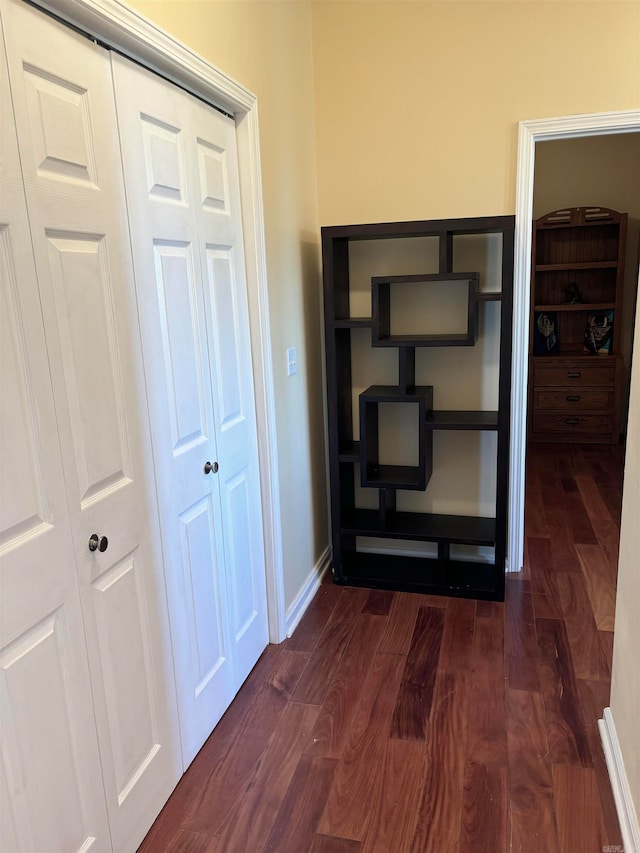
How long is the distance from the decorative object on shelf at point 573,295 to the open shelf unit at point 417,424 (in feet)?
9.40

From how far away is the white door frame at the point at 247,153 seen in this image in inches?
53.6

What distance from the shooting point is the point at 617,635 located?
1.88m

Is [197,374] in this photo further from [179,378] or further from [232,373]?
[232,373]

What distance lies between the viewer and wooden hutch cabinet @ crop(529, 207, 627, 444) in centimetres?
512

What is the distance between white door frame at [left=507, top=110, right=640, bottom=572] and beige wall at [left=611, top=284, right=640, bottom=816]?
1.02 meters

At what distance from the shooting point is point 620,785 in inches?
66.4

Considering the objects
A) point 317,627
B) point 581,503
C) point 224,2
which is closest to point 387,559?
point 317,627

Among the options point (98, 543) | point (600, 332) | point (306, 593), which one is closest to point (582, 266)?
point (600, 332)

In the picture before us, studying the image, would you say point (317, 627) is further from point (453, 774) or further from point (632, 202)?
point (632, 202)

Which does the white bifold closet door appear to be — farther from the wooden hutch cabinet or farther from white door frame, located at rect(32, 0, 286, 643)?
the wooden hutch cabinet

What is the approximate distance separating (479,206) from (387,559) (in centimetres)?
176

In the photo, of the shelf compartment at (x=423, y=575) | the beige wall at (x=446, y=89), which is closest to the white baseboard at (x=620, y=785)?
the shelf compartment at (x=423, y=575)

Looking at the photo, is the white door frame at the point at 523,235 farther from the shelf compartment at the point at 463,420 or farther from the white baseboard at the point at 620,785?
the white baseboard at the point at 620,785

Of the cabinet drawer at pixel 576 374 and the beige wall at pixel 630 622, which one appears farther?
the cabinet drawer at pixel 576 374
